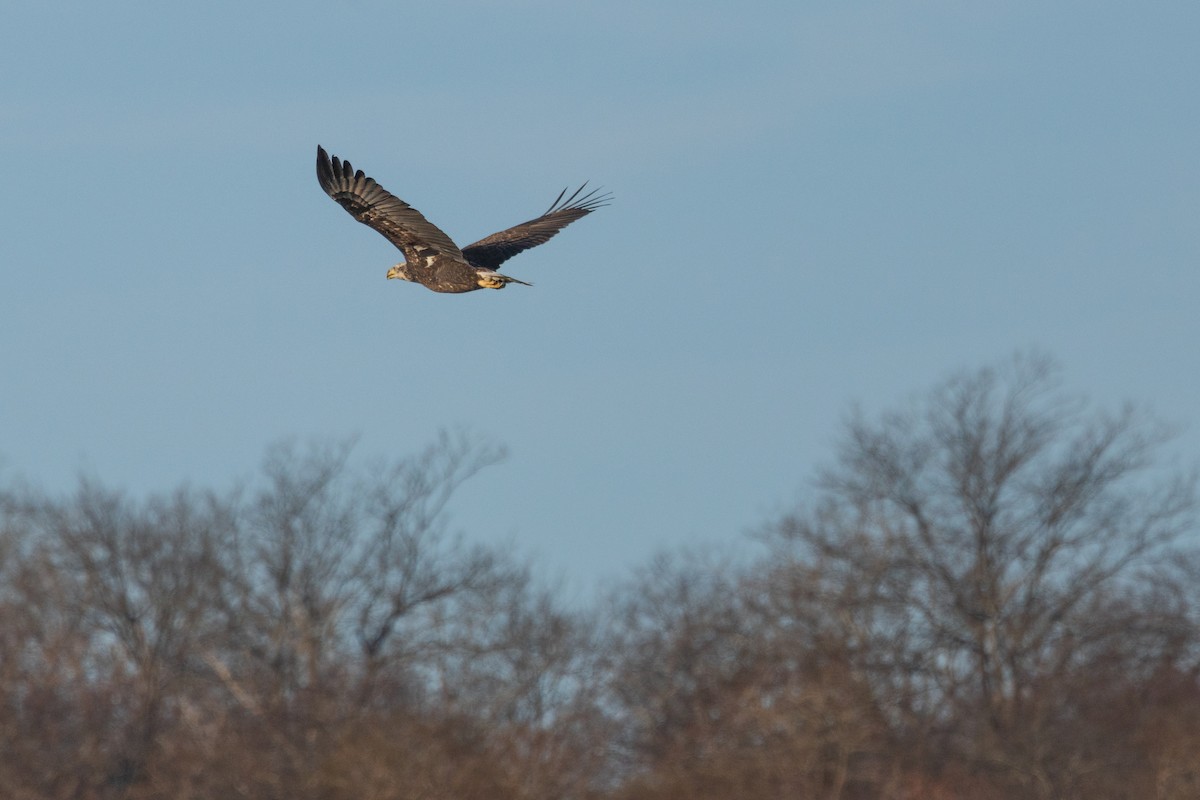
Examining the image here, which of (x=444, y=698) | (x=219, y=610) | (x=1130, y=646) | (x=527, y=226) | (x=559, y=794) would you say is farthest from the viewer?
(x=219, y=610)

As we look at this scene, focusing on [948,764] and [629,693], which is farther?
[629,693]

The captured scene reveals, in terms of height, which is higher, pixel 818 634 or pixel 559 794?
pixel 818 634

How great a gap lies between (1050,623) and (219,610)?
17.2 meters

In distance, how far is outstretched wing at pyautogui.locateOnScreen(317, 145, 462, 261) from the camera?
16.8 metres

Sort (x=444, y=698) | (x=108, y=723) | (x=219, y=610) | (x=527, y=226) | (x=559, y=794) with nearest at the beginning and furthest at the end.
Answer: (x=527, y=226), (x=559, y=794), (x=444, y=698), (x=108, y=723), (x=219, y=610)

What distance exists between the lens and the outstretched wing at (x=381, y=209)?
16750 millimetres

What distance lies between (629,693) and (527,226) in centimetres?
2623

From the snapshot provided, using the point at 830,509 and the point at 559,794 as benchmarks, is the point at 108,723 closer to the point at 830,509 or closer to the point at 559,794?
the point at 559,794

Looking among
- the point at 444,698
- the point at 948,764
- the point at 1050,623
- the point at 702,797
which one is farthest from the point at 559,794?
the point at 1050,623

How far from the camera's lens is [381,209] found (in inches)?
669

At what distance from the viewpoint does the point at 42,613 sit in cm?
4384

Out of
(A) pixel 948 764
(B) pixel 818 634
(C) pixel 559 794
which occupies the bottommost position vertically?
(C) pixel 559 794

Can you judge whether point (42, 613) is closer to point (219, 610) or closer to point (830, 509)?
point (219, 610)

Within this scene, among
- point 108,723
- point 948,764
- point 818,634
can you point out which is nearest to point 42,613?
point 108,723
